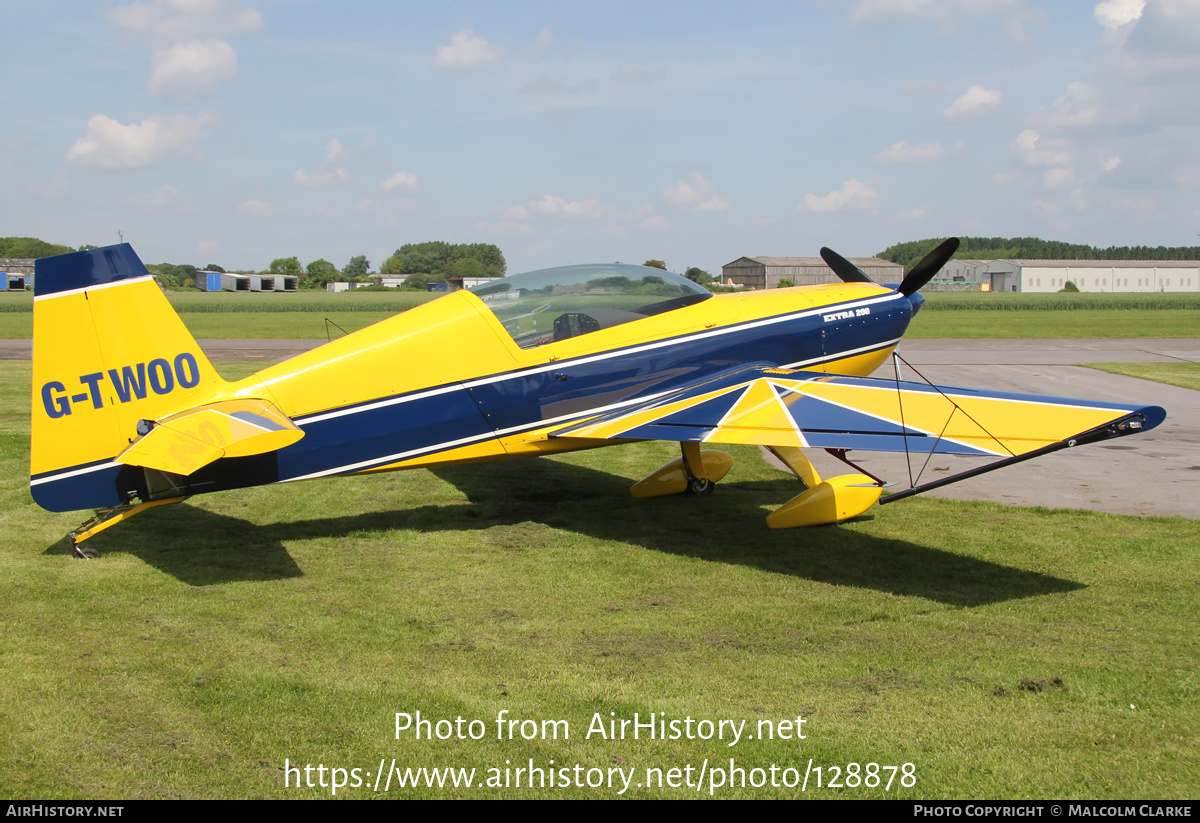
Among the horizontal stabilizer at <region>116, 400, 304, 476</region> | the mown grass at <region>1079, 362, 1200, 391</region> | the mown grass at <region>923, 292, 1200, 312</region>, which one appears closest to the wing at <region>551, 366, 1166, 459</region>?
the horizontal stabilizer at <region>116, 400, 304, 476</region>

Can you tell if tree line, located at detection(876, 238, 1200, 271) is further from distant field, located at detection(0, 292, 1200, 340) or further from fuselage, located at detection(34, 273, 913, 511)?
fuselage, located at detection(34, 273, 913, 511)

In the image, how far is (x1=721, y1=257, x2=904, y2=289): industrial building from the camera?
89000 mm

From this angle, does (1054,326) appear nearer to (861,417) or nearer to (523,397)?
(861,417)

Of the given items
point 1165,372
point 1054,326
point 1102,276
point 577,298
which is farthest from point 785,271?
point 577,298

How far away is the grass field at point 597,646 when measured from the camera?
382cm

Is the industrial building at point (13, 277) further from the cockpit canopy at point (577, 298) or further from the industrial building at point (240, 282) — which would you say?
the cockpit canopy at point (577, 298)

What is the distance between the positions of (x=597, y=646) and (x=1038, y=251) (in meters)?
167

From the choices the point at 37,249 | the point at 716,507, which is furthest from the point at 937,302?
the point at 37,249

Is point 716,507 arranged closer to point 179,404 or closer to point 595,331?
point 595,331

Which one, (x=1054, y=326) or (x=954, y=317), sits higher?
(x=954, y=317)

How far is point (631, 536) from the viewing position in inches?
306

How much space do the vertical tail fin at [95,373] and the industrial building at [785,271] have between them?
81.7 metres

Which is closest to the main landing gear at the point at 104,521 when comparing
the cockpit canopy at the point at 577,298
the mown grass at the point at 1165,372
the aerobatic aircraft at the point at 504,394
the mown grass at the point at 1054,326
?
the aerobatic aircraft at the point at 504,394

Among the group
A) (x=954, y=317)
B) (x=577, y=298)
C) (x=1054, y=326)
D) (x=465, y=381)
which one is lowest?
(x=465, y=381)
